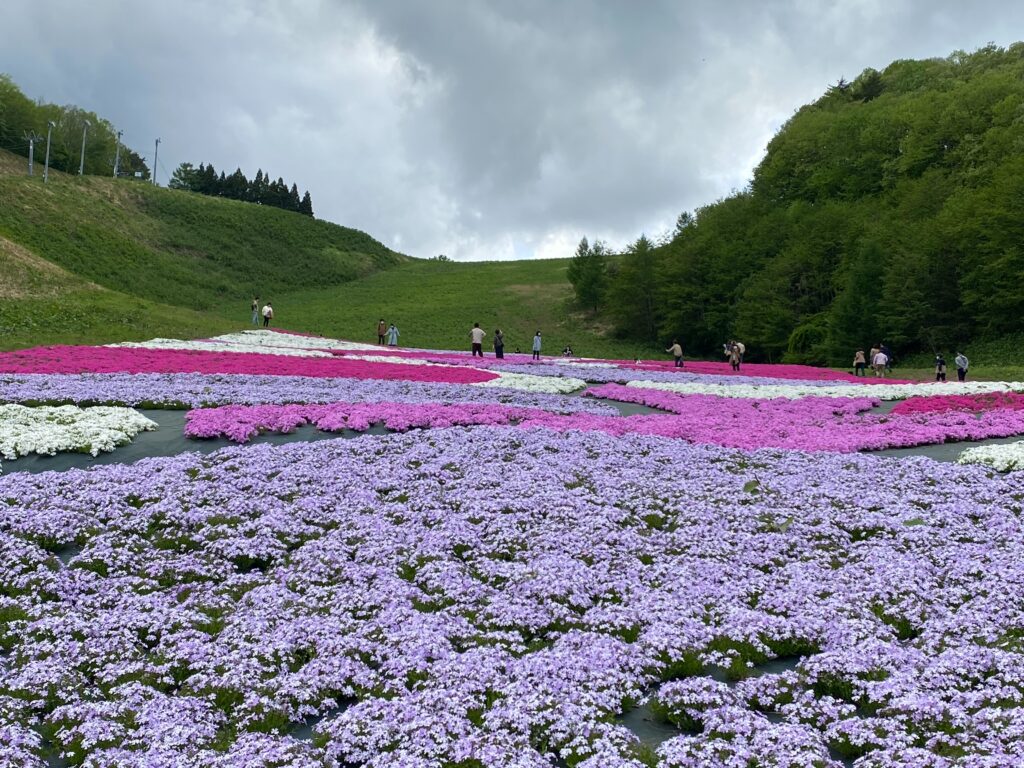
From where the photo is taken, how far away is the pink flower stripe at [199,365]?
29.7m

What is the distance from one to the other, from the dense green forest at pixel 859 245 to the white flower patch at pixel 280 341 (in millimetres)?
44239

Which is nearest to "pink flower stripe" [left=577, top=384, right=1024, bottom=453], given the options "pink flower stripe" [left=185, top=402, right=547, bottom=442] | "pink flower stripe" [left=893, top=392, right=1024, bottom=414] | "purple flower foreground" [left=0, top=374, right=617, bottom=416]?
"pink flower stripe" [left=893, top=392, right=1024, bottom=414]

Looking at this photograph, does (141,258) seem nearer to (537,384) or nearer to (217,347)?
(217,347)

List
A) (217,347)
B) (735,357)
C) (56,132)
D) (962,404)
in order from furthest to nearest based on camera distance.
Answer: (56,132) → (735,357) → (217,347) → (962,404)

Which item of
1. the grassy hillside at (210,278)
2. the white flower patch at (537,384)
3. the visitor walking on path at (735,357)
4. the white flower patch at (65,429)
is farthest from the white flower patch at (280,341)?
the white flower patch at (65,429)

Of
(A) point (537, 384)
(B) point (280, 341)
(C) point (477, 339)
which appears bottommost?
(A) point (537, 384)

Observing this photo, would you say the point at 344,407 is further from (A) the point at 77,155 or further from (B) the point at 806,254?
(A) the point at 77,155

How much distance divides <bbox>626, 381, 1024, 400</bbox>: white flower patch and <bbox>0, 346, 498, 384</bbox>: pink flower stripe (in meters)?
9.43

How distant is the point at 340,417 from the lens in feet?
69.1

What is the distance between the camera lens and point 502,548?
39.0 ft

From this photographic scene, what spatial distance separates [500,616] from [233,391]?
18.8m

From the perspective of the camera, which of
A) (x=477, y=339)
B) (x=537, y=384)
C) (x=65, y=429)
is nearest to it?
(x=65, y=429)

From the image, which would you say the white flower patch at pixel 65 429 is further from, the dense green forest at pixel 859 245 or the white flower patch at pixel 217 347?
the dense green forest at pixel 859 245

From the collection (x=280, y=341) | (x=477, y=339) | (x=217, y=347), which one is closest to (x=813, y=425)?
(x=477, y=339)
